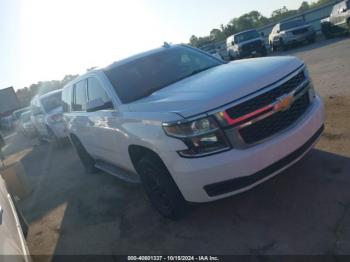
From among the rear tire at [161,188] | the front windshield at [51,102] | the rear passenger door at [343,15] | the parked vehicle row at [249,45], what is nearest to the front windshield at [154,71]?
the rear tire at [161,188]

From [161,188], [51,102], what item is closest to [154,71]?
[161,188]

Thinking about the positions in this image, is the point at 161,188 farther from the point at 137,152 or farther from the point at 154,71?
the point at 154,71

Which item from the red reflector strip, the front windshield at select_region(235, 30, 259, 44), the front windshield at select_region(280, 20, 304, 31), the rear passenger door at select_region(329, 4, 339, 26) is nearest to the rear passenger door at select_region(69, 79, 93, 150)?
the red reflector strip

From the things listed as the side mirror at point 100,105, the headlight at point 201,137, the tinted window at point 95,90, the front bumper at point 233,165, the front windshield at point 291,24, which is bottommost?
the front windshield at point 291,24

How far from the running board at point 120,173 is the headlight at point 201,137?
1.43 meters

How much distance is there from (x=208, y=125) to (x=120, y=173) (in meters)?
2.32

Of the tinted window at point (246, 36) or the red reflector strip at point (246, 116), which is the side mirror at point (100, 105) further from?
the tinted window at point (246, 36)

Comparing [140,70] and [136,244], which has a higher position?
[140,70]

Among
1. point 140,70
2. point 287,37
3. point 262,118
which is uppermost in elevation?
point 140,70

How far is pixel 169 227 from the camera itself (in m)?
4.23

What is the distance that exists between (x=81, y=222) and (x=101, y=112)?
5.20ft

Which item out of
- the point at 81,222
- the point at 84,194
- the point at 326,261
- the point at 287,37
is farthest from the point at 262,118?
the point at 287,37

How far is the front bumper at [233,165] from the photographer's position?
3.34 metres

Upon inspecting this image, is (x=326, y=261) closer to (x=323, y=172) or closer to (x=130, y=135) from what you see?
(x=323, y=172)
